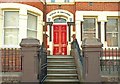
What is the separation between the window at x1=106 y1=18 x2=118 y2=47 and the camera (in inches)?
626

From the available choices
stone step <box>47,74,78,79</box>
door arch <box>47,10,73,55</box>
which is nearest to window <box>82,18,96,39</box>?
door arch <box>47,10,73,55</box>

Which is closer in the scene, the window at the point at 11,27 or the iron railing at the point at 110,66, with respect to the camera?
the iron railing at the point at 110,66

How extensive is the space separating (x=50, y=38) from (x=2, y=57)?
5.47 metres

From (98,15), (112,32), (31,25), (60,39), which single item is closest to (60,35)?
(60,39)

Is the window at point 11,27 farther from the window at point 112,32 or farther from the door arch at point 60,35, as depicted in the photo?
the window at point 112,32

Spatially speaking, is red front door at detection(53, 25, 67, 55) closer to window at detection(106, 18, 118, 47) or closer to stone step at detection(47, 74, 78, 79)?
window at detection(106, 18, 118, 47)

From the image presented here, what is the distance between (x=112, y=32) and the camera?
15984mm

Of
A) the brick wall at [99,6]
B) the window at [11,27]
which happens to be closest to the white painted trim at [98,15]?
the brick wall at [99,6]

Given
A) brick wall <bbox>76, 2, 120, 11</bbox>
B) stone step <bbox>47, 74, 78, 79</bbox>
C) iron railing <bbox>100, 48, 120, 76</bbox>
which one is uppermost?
brick wall <bbox>76, 2, 120, 11</bbox>

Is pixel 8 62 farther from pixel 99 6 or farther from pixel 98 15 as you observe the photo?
pixel 99 6

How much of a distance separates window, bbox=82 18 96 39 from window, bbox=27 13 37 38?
3480 millimetres

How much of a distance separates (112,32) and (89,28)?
1544 millimetres

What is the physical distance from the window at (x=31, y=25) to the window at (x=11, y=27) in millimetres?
694

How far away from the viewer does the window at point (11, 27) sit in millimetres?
12820
